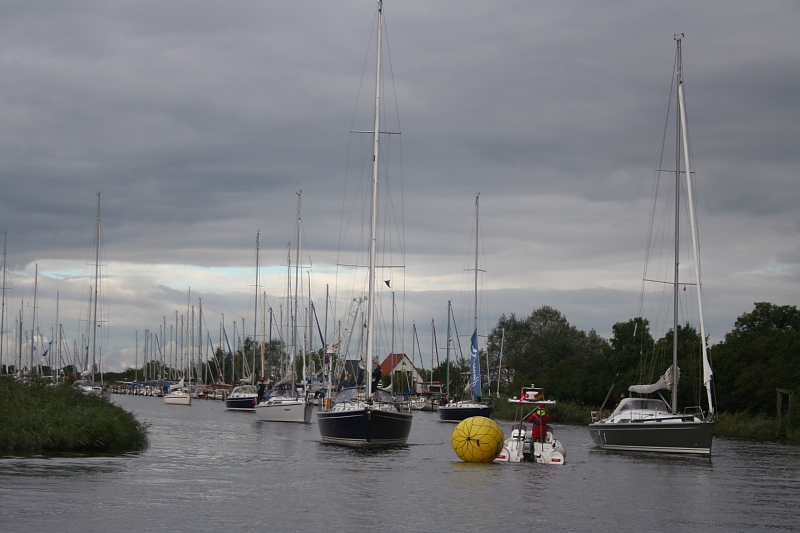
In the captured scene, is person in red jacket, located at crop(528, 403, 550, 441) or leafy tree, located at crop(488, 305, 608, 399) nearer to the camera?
person in red jacket, located at crop(528, 403, 550, 441)

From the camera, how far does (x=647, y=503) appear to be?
24953mm

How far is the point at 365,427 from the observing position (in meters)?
41.4

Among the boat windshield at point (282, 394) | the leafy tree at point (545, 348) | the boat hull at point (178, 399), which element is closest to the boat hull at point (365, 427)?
the boat windshield at point (282, 394)

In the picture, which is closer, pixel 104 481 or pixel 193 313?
pixel 104 481

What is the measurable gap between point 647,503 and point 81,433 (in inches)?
762

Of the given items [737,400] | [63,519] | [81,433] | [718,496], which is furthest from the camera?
[737,400]

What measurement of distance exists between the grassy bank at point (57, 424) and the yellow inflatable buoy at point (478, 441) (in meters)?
13.0

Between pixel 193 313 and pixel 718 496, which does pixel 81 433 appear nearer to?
pixel 718 496

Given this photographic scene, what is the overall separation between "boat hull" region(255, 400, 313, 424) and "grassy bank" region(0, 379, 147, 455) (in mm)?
31210

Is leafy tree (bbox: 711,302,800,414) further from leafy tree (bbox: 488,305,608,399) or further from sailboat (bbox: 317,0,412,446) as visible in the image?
sailboat (bbox: 317,0,412,446)

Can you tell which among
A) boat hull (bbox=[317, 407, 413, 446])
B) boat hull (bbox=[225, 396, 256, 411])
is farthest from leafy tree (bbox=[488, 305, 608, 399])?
boat hull (bbox=[317, 407, 413, 446])

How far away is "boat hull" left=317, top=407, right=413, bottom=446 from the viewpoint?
136 feet

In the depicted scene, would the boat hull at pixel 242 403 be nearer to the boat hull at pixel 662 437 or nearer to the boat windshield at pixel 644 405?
the boat windshield at pixel 644 405

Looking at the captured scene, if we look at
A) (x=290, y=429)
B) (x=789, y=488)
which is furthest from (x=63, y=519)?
(x=290, y=429)
